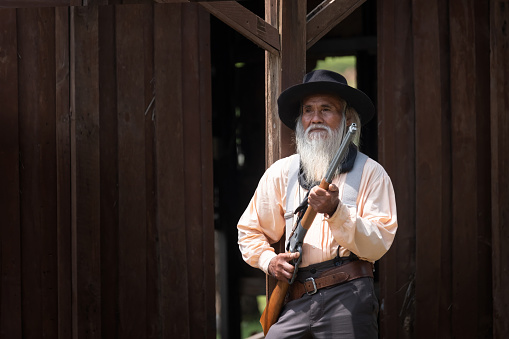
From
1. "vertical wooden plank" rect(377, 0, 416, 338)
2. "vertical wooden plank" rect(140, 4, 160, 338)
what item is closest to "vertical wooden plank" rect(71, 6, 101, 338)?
"vertical wooden plank" rect(140, 4, 160, 338)

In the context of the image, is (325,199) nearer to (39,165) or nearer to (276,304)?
(276,304)

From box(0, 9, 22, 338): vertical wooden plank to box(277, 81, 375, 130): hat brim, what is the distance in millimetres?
1993

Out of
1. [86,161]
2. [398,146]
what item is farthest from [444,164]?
[86,161]

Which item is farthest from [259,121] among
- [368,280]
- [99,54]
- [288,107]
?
[368,280]

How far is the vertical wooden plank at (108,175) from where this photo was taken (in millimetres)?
4852

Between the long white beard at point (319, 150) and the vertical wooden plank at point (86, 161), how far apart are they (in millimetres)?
1695

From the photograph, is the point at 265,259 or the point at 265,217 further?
the point at 265,217

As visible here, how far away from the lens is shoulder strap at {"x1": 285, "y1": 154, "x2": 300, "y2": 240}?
3.76m

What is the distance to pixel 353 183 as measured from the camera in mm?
3619

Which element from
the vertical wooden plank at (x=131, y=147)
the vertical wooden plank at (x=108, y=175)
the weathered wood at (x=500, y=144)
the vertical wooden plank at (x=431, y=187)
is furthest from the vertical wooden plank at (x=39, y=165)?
the weathered wood at (x=500, y=144)

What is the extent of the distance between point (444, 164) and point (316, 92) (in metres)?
1.36

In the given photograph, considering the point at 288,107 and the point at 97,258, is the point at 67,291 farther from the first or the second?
the point at 288,107

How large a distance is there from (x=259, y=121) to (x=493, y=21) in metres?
3.20

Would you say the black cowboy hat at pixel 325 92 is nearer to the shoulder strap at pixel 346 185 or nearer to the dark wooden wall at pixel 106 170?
the shoulder strap at pixel 346 185
